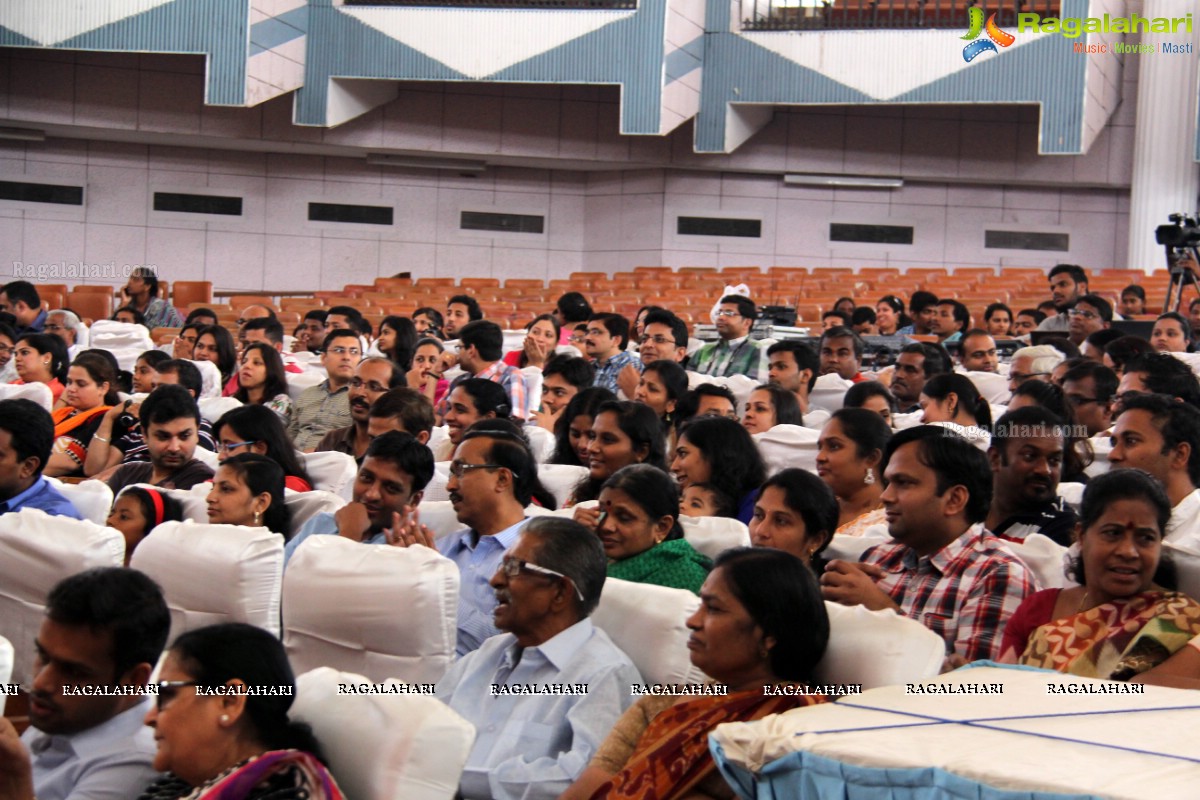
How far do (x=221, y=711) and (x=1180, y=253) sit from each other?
8.02 m

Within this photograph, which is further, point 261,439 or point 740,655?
point 261,439

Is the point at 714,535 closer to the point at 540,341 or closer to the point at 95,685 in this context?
the point at 95,685

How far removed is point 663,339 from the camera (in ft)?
20.4

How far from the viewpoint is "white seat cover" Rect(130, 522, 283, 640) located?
2824mm

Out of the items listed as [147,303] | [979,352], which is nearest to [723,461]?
[979,352]

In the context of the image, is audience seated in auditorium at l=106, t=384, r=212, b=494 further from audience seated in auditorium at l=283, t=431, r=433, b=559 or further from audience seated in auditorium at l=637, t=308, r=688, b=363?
audience seated in auditorium at l=637, t=308, r=688, b=363

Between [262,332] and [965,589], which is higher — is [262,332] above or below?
above

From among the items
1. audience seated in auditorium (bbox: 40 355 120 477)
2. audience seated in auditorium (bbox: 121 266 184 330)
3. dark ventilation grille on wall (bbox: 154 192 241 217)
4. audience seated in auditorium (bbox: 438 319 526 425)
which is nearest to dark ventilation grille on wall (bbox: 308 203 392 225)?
dark ventilation grille on wall (bbox: 154 192 241 217)

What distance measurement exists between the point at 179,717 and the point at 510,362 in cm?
481

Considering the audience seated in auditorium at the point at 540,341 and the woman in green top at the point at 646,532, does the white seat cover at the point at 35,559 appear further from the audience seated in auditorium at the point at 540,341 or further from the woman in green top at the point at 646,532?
the audience seated in auditorium at the point at 540,341

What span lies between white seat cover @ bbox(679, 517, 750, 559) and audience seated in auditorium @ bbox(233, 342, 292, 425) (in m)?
2.97

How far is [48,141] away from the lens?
1484 centimetres

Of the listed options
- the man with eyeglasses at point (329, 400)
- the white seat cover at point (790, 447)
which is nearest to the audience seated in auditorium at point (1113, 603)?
the white seat cover at point (790, 447)

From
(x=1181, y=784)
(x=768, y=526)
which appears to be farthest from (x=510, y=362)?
(x=1181, y=784)
